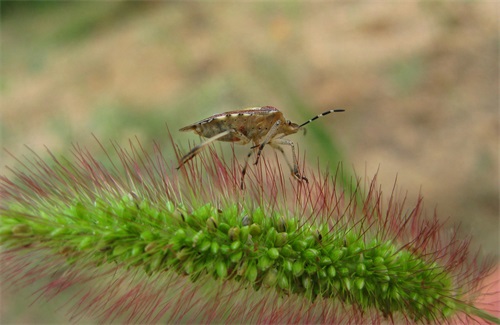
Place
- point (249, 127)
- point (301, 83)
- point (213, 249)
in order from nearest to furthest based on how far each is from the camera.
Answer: point (213, 249) → point (249, 127) → point (301, 83)

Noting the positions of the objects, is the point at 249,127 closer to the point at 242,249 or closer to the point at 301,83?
the point at 242,249

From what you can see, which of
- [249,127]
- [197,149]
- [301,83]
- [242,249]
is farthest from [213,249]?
[301,83]

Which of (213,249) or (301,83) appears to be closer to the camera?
(213,249)

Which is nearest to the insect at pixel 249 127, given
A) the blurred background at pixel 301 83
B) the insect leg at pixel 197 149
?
the insect leg at pixel 197 149

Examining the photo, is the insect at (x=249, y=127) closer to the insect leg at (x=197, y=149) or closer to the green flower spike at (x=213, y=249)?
the insect leg at (x=197, y=149)

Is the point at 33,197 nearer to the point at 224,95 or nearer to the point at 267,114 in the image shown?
the point at 267,114

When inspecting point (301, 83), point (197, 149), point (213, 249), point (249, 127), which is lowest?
point (213, 249)

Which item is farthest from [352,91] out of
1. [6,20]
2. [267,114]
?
[6,20]

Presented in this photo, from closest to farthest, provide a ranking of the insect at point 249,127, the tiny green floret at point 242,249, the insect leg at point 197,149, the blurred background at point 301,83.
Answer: the tiny green floret at point 242,249 → the insect leg at point 197,149 → the insect at point 249,127 → the blurred background at point 301,83
